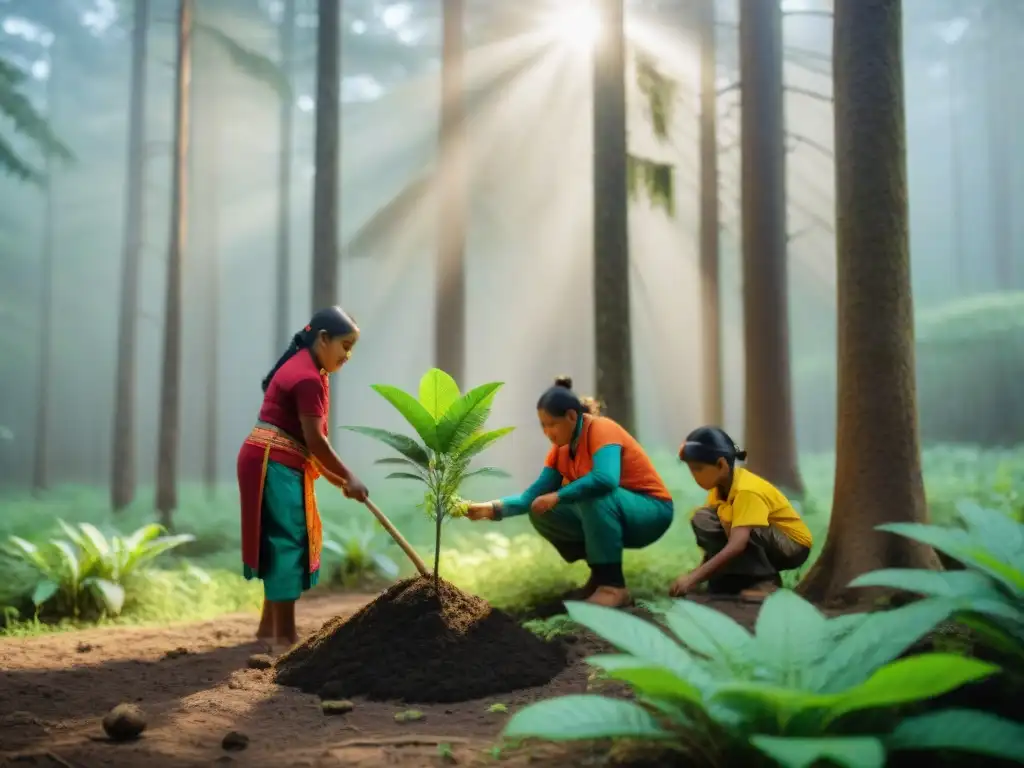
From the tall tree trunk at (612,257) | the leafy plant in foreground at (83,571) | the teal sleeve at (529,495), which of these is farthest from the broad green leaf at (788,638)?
the leafy plant in foreground at (83,571)

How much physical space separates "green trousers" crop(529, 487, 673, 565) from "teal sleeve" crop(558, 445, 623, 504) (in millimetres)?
107

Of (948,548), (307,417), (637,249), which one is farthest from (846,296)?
(637,249)

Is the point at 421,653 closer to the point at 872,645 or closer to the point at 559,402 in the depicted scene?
the point at 559,402

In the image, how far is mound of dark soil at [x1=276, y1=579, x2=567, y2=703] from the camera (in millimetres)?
3051

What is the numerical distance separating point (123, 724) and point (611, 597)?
244 cm

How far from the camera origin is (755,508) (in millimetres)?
4027

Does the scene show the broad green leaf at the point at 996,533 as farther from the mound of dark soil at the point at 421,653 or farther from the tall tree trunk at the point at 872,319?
the tall tree trunk at the point at 872,319

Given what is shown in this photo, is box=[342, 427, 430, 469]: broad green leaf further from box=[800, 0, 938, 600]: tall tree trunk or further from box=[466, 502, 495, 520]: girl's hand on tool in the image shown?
box=[800, 0, 938, 600]: tall tree trunk

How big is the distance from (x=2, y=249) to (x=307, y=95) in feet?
41.0

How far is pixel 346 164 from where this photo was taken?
27.0m

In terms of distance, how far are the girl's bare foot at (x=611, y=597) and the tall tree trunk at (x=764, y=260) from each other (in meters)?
4.61

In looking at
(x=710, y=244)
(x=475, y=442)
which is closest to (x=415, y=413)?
(x=475, y=442)

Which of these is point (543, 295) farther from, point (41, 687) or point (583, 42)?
point (41, 687)

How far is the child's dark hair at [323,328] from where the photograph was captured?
4.02 metres
